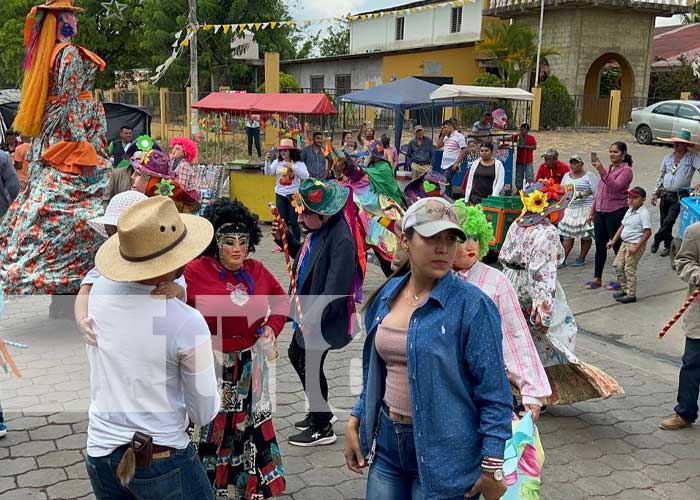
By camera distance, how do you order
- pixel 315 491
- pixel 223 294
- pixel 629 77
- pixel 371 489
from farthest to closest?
pixel 629 77, pixel 315 491, pixel 223 294, pixel 371 489

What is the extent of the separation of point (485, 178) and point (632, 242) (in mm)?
2898

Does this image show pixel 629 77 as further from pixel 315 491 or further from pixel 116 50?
pixel 315 491

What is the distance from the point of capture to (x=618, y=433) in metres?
5.13

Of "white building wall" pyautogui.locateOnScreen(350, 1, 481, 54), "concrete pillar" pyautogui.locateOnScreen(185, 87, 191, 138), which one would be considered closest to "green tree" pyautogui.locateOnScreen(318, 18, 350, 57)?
"white building wall" pyautogui.locateOnScreen(350, 1, 481, 54)

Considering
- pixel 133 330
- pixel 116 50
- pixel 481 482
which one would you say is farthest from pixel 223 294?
pixel 116 50

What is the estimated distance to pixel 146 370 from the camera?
256cm

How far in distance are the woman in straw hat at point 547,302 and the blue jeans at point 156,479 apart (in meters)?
3.00

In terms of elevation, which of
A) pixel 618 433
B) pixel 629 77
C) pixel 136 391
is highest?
pixel 629 77

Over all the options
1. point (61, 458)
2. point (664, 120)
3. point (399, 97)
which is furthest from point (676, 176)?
point (664, 120)

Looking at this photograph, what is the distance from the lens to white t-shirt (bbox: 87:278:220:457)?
8.37ft

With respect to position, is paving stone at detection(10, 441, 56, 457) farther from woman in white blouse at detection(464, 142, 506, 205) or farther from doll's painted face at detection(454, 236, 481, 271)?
woman in white blouse at detection(464, 142, 506, 205)

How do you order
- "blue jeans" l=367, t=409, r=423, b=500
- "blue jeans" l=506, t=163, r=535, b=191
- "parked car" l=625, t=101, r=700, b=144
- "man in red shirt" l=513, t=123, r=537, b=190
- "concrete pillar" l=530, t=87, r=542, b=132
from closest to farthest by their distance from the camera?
"blue jeans" l=367, t=409, r=423, b=500, "man in red shirt" l=513, t=123, r=537, b=190, "blue jeans" l=506, t=163, r=535, b=191, "parked car" l=625, t=101, r=700, b=144, "concrete pillar" l=530, t=87, r=542, b=132

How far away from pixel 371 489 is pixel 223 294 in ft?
4.66

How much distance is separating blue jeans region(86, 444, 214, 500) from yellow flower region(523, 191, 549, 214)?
11.7 feet
